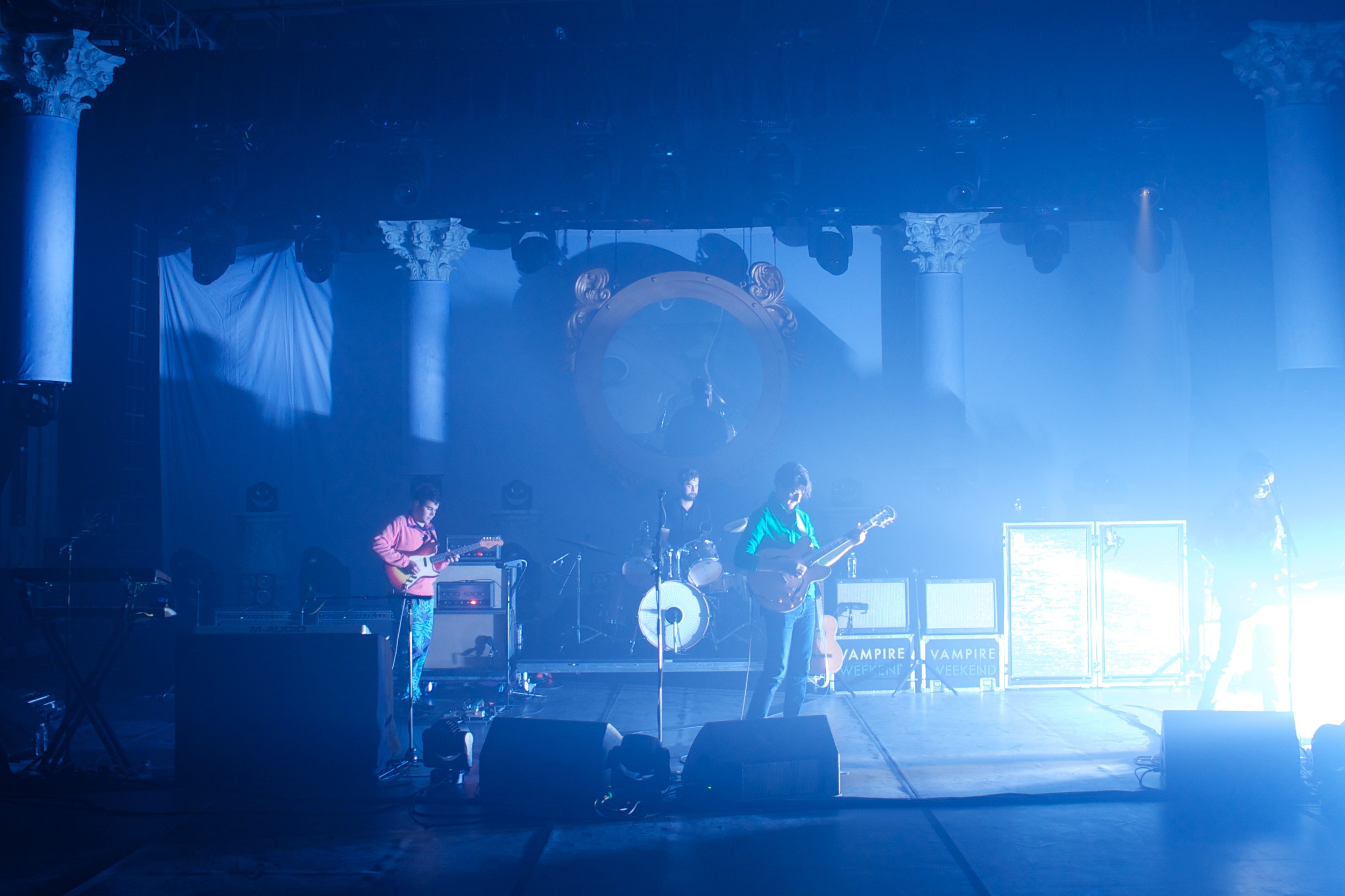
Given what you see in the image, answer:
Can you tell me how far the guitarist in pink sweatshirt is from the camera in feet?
24.1

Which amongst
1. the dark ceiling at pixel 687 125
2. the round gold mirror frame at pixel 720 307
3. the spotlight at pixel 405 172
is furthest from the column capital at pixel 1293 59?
the spotlight at pixel 405 172

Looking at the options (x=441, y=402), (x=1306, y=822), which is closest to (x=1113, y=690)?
(x=1306, y=822)

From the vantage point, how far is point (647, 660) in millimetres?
9156

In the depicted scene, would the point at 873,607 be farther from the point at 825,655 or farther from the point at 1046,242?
the point at 1046,242

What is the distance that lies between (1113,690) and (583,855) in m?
5.59

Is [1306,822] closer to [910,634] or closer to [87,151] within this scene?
[910,634]

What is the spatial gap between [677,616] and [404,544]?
250 centimetres

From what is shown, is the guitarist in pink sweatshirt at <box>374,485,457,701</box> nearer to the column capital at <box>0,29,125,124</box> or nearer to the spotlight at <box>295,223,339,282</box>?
the spotlight at <box>295,223,339,282</box>

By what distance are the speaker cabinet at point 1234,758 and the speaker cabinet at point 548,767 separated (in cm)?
296

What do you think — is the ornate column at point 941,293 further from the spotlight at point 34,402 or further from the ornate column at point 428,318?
the spotlight at point 34,402

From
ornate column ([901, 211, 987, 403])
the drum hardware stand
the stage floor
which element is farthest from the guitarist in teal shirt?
ornate column ([901, 211, 987, 403])

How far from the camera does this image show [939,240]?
986 cm

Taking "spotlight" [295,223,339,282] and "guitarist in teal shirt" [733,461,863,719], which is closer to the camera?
"guitarist in teal shirt" [733,461,863,719]

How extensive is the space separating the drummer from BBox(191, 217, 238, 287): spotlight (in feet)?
14.1
